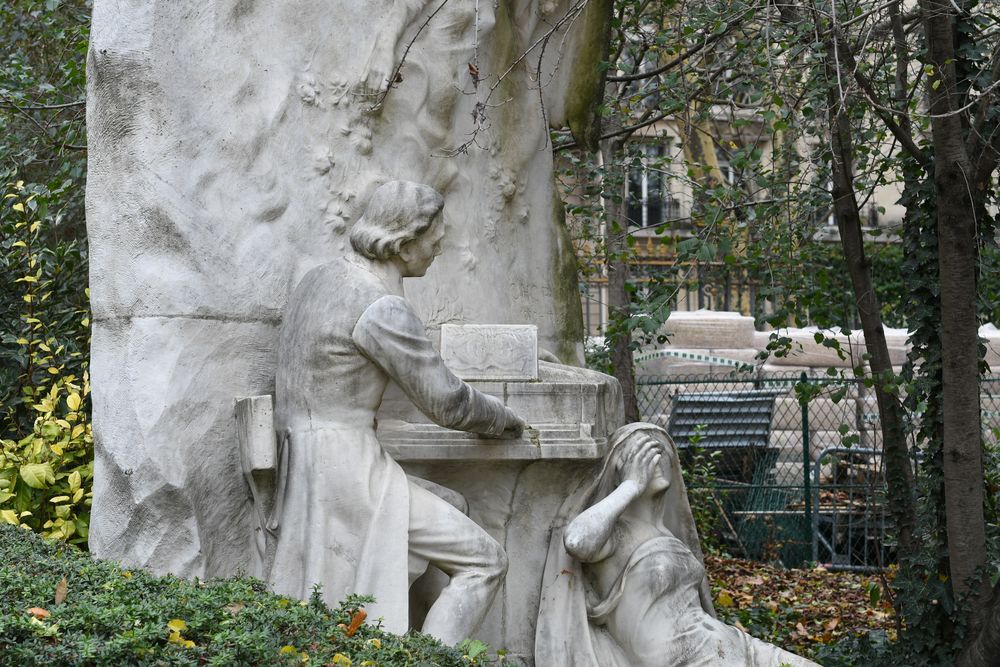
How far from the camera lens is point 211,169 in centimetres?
538

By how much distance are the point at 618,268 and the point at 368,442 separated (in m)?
6.88

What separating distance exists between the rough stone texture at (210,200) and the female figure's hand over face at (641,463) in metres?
1.09

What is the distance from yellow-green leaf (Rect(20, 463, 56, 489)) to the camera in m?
6.94

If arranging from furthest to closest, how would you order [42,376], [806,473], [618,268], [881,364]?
[618,268], [806,473], [42,376], [881,364]

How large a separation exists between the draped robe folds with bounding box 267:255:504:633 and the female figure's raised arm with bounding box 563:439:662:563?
701 mm

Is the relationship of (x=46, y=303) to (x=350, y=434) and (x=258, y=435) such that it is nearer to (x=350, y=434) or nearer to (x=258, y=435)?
(x=258, y=435)

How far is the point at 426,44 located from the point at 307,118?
0.73 m

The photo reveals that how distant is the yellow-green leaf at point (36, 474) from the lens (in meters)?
6.94

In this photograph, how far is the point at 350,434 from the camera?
5031 mm

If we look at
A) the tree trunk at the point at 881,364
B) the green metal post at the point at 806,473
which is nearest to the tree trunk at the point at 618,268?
the tree trunk at the point at 881,364

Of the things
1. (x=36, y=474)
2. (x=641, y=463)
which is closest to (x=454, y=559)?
(x=641, y=463)

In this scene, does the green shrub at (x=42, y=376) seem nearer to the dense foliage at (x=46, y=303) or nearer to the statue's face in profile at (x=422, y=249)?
the dense foliage at (x=46, y=303)

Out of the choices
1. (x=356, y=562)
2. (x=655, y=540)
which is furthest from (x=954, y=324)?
(x=356, y=562)

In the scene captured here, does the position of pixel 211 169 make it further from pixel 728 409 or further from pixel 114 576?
pixel 728 409
